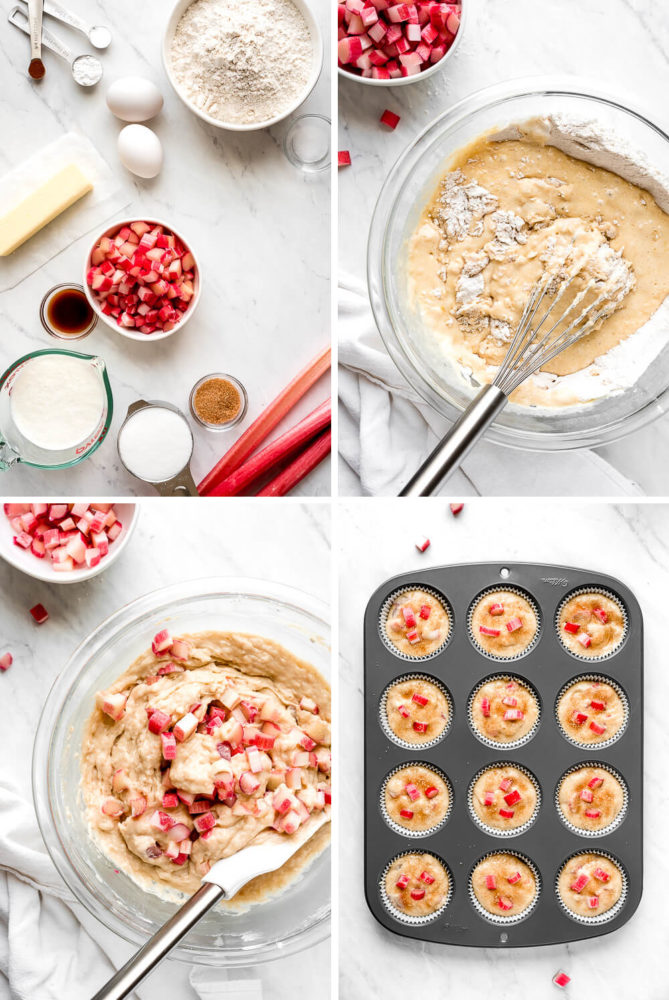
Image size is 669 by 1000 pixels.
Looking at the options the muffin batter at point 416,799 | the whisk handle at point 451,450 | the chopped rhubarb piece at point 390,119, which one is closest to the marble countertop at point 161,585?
the muffin batter at point 416,799

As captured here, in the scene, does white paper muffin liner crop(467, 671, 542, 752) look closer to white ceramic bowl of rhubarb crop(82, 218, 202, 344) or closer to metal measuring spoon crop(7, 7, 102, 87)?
white ceramic bowl of rhubarb crop(82, 218, 202, 344)

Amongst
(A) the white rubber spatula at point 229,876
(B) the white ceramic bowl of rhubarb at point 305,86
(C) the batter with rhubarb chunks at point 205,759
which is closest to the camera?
(A) the white rubber spatula at point 229,876

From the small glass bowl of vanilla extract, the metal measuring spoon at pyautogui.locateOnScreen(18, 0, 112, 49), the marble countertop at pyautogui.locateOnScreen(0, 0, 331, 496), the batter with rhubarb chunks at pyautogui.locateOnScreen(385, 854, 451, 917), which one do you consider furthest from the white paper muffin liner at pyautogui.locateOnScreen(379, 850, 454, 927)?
the metal measuring spoon at pyautogui.locateOnScreen(18, 0, 112, 49)

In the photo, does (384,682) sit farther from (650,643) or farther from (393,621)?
(650,643)

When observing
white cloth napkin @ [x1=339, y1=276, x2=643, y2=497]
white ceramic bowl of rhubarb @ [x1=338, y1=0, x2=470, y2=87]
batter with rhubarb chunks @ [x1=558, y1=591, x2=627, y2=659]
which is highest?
white ceramic bowl of rhubarb @ [x1=338, y1=0, x2=470, y2=87]

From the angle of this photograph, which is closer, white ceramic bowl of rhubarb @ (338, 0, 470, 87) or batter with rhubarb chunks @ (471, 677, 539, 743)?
white ceramic bowl of rhubarb @ (338, 0, 470, 87)

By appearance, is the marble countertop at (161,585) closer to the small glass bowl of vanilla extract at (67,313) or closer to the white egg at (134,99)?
the small glass bowl of vanilla extract at (67,313)

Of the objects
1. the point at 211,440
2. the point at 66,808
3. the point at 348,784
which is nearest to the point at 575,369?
the point at 211,440
